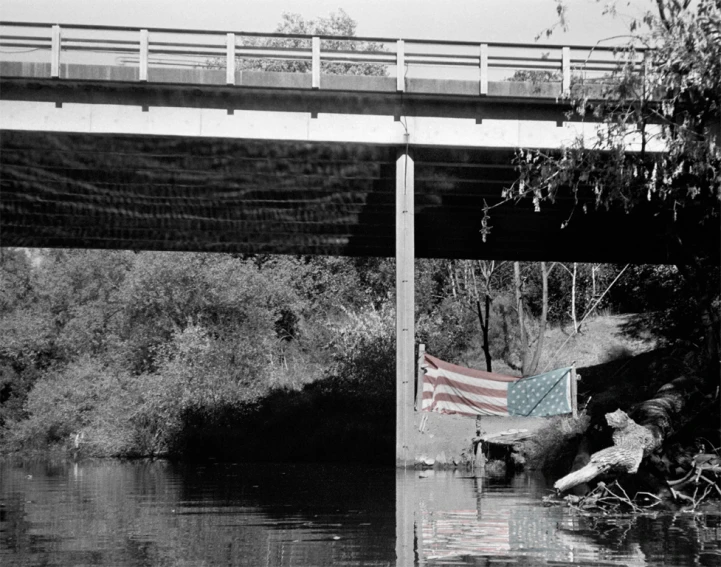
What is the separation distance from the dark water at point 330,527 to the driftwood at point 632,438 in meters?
0.85

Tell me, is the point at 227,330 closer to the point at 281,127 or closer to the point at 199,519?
the point at 281,127

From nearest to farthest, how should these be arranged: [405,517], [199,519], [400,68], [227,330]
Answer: [405,517], [199,519], [400,68], [227,330]

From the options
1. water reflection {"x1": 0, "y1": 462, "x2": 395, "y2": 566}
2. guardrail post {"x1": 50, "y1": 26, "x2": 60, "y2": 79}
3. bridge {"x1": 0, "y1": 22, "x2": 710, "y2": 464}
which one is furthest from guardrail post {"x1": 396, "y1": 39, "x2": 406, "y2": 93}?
water reflection {"x1": 0, "y1": 462, "x2": 395, "y2": 566}

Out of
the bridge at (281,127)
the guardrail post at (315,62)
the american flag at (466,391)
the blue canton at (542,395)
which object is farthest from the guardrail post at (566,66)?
the american flag at (466,391)

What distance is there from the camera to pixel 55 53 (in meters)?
23.4

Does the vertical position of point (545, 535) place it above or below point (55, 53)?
below

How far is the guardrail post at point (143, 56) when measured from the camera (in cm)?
2361

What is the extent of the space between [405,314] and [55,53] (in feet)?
33.4

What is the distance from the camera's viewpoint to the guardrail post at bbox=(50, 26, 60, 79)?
76.6 feet

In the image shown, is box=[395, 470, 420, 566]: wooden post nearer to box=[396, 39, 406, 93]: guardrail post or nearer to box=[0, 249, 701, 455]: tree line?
box=[396, 39, 406, 93]: guardrail post

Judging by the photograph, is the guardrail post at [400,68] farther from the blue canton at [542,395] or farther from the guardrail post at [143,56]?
the blue canton at [542,395]

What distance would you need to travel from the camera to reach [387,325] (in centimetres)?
4438

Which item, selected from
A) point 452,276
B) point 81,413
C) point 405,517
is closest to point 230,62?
point 405,517

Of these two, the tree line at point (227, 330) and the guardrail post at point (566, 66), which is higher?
the guardrail post at point (566, 66)
